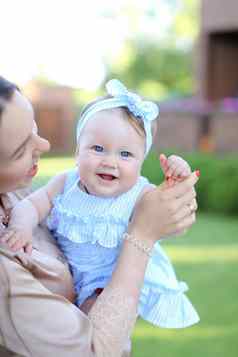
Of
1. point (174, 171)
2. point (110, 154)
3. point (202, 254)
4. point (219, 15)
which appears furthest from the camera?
point (219, 15)

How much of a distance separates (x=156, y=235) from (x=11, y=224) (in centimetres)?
36

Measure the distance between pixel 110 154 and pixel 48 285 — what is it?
0.42 meters

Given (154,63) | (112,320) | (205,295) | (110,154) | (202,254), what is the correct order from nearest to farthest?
1. (112,320)
2. (110,154)
3. (205,295)
4. (202,254)
5. (154,63)

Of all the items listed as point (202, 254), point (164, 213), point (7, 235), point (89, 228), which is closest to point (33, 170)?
point (7, 235)

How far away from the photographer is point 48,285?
159 cm

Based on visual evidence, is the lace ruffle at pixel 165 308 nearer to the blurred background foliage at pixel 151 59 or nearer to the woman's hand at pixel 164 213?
the woman's hand at pixel 164 213

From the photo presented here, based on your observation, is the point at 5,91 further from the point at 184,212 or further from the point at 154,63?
the point at 154,63

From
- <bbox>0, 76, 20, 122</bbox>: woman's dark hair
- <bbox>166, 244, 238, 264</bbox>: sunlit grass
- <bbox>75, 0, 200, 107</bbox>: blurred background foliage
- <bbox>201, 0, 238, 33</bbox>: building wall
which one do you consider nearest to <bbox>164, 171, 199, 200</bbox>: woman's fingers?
<bbox>0, 76, 20, 122</bbox>: woman's dark hair

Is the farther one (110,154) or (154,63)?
(154,63)

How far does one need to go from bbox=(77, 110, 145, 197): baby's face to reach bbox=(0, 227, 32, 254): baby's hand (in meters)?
0.27

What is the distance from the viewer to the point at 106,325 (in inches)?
59.1

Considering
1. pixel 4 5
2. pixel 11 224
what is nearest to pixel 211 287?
pixel 11 224

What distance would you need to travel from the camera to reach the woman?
1.40m

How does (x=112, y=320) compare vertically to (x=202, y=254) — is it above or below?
→ above
